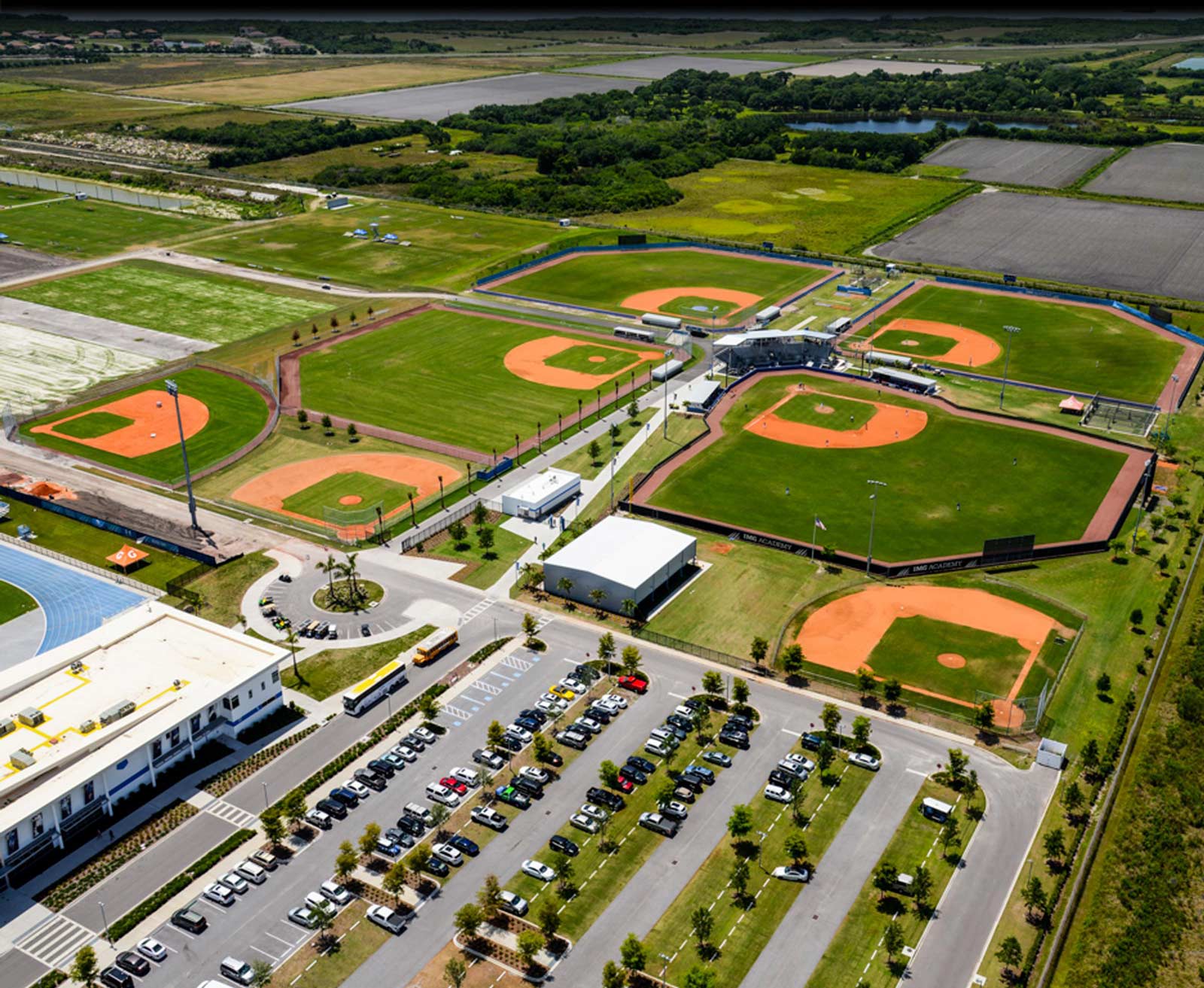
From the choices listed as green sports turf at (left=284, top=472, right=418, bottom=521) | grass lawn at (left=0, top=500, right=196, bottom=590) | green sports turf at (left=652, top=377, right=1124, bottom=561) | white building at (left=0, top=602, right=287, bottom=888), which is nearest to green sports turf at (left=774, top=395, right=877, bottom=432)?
green sports turf at (left=652, top=377, right=1124, bottom=561)

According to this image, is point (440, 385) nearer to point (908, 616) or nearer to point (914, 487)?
point (914, 487)

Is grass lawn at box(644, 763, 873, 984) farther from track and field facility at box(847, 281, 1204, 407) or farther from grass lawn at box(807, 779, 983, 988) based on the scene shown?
track and field facility at box(847, 281, 1204, 407)

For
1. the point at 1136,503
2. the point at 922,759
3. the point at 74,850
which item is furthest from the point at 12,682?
the point at 1136,503

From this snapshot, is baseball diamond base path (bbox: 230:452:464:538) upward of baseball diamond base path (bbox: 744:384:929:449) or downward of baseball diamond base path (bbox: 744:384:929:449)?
downward

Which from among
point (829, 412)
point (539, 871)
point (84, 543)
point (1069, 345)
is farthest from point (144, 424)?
point (1069, 345)

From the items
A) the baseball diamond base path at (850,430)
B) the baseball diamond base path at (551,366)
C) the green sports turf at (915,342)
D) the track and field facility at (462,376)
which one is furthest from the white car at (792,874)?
the green sports turf at (915,342)

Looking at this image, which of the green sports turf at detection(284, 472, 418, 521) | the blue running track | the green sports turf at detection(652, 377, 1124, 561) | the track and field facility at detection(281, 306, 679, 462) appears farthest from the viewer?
the track and field facility at detection(281, 306, 679, 462)

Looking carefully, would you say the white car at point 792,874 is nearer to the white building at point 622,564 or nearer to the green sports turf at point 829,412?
the white building at point 622,564
